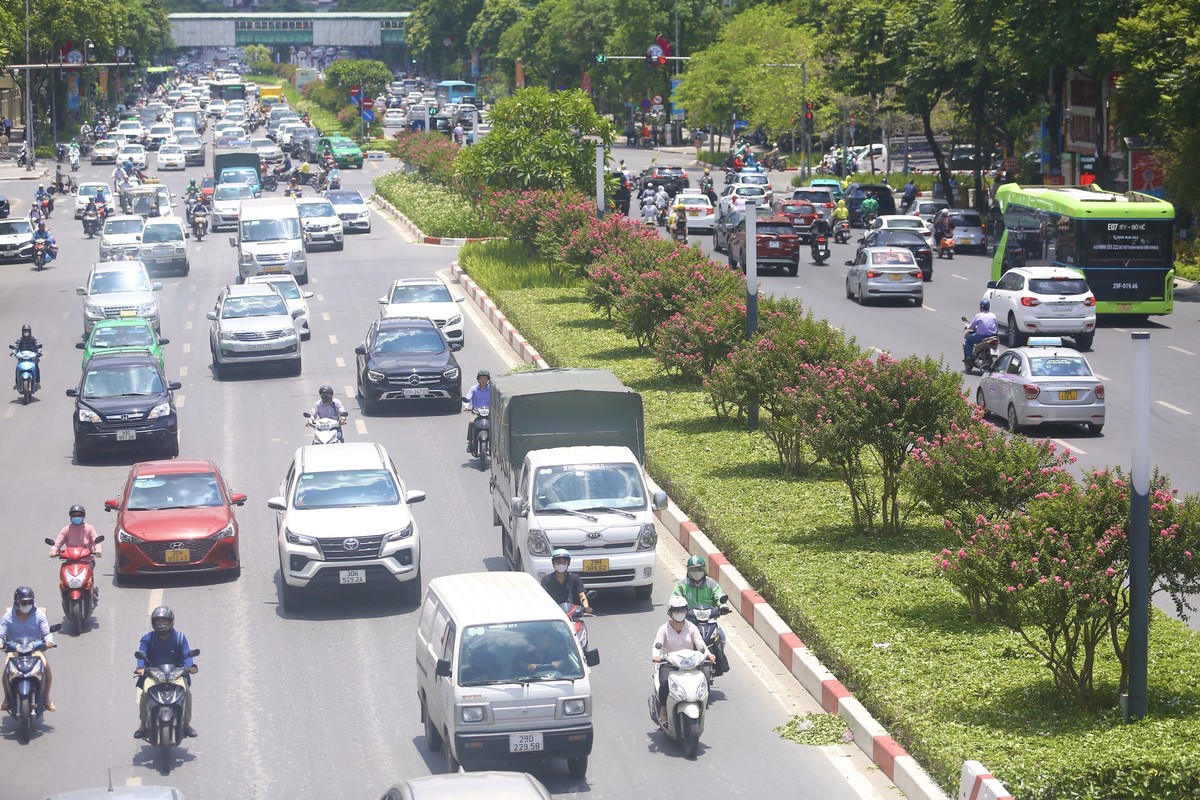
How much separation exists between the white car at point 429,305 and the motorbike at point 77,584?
17.6m

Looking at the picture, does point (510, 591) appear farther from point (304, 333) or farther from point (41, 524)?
point (304, 333)

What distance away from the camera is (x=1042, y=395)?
27.4 metres

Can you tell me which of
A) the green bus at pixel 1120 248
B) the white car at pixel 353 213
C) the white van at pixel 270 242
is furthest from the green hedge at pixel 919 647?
the white car at pixel 353 213

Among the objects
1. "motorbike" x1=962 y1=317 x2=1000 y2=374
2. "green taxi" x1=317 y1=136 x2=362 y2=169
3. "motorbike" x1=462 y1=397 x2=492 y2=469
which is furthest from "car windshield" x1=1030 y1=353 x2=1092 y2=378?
"green taxi" x1=317 y1=136 x2=362 y2=169

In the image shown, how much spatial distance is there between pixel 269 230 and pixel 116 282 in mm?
8238

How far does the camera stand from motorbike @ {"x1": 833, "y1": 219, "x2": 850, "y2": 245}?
201ft

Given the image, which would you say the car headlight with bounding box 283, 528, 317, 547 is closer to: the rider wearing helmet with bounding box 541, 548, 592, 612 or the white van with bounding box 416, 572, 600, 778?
the rider wearing helmet with bounding box 541, 548, 592, 612

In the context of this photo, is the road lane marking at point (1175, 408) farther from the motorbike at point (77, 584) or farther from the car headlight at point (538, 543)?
the motorbike at point (77, 584)

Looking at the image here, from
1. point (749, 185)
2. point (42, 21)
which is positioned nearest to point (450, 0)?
point (42, 21)

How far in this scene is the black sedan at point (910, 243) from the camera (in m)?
48.6

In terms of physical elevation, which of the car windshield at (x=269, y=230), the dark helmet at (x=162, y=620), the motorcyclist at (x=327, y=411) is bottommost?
the dark helmet at (x=162, y=620)

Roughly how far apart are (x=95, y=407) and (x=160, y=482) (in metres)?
6.81

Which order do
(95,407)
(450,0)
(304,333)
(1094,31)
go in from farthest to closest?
(450,0), (1094,31), (304,333), (95,407)

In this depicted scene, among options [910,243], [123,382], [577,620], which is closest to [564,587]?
[577,620]
